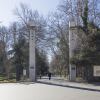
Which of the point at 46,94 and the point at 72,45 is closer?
the point at 46,94

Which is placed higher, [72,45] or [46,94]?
[72,45]

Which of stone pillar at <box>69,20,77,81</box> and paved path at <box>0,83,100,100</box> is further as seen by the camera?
stone pillar at <box>69,20,77,81</box>

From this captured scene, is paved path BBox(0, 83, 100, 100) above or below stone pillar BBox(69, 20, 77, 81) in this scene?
below

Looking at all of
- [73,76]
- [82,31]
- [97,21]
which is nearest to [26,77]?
[73,76]

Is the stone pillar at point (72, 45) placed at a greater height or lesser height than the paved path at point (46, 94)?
greater

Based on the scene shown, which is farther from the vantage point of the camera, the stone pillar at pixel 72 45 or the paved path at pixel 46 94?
the stone pillar at pixel 72 45

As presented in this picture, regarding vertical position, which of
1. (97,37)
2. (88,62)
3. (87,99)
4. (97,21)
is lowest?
(87,99)

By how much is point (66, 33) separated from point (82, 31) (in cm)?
1037

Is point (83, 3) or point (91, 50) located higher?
point (83, 3)

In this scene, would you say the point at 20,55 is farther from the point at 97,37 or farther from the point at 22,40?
the point at 97,37

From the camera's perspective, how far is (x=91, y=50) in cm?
4188

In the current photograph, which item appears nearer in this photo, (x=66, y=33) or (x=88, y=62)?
(x=88, y=62)

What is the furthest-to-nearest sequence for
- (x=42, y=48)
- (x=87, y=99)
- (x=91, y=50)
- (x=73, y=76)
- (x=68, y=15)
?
(x=42, y=48)
(x=68, y=15)
(x=73, y=76)
(x=91, y=50)
(x=87, y=99)

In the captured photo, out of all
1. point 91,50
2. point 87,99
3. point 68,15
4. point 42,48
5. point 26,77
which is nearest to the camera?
point 87,99
